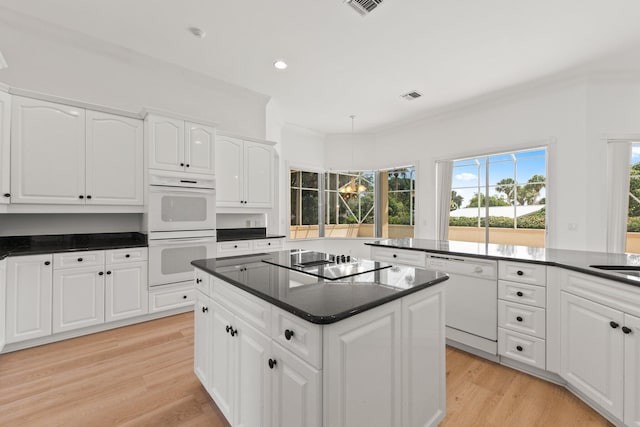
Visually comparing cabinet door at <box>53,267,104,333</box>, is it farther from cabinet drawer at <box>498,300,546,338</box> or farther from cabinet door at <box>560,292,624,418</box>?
cabinet door at <box>560,292,624,418</box>

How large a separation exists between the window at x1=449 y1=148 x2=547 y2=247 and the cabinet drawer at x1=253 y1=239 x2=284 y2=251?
3.04 metres

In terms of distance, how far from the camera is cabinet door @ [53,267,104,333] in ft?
8.39

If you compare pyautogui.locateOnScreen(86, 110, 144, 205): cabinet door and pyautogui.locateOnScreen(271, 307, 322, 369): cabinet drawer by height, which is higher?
pyautogui.locateOnScreen(86, 110, 144, 205): cabinet door

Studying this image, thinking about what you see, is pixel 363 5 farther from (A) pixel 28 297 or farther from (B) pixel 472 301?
(A) pixel 28 297

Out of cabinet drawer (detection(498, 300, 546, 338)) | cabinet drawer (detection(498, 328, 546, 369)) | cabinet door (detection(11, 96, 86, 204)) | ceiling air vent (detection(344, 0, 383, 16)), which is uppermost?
ceiling air vent (detection(344, 0, 383, 16))

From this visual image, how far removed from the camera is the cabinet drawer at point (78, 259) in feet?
8.38

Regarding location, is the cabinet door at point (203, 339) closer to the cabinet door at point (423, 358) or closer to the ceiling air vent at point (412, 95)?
the cabinet door at point (423, 358)

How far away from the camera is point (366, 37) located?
284 cm

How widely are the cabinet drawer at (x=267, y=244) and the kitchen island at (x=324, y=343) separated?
7.07ft

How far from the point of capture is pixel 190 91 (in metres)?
3.70

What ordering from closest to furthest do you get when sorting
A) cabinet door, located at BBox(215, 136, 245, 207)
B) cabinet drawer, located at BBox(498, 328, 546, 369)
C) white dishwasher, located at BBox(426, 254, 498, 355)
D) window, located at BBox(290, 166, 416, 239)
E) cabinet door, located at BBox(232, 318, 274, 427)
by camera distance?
cabinet door, located at BBox(232, 318, 274, 427)
cabinet drawer, located at BBox(498, 328, 546, 369)
white dishwasher, located at BBox(426, 254, 498, 355)
cabinet door, located at BBox(215, 136, 245, 207)
window, located at BBox(290, 166, 416, 239)

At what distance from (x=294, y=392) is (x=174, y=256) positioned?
8.84ft

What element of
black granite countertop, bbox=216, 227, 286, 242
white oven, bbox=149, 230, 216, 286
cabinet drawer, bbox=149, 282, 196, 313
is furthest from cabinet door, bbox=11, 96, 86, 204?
black granite countertop, bbox=216, 227, 286, 242

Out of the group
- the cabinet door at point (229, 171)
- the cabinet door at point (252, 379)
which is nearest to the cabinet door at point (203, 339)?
the cabinet door at point (252, 379)
